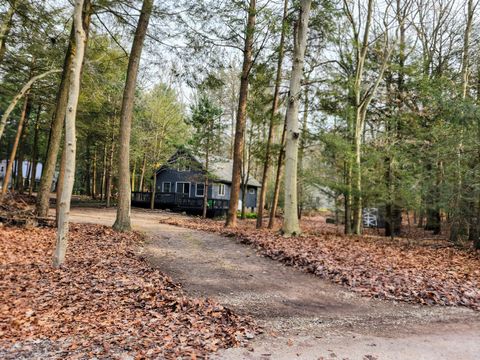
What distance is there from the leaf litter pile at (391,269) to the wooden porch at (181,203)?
16.2 meters

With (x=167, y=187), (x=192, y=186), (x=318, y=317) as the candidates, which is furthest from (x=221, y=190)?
(x=318, y=317)

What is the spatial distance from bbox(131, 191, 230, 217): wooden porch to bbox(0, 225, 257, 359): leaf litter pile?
62.3ft

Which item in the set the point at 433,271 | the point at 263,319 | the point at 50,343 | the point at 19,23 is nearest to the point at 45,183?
the point at 19,23

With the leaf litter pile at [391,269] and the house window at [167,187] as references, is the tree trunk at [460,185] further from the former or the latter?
the house window at [167,187]

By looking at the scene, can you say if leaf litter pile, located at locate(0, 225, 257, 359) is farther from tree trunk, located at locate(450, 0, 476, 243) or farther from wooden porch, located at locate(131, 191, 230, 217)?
wooden porch, located at locate(131, 191, 230, 217)

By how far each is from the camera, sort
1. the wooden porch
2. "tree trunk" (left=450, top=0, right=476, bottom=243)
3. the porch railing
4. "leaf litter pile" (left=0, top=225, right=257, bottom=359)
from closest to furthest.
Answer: "leaf litter pile" (left=0, top=225, right=257, bottom=359)
"tree trunk" (left=450, top=0, right=476, bottom=243)
the wooden porch
the porch railing

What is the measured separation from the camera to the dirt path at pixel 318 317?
3.66 m

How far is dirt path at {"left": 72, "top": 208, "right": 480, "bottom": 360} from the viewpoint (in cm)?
366

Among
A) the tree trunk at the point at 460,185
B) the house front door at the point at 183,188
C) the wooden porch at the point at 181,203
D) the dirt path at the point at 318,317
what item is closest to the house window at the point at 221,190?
the house front door at the point at 183,188

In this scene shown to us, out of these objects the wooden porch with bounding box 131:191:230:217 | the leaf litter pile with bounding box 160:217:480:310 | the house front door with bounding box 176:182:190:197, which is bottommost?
the leaf litter pile with bounding box 160:217:480:310

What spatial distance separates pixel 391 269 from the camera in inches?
280

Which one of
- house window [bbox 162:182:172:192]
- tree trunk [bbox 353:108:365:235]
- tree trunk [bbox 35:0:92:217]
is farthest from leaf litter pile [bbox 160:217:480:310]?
house window [bbox 162:182:172:192]

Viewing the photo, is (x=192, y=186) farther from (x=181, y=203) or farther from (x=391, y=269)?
(x=391, y=269)

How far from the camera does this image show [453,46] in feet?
55.5
